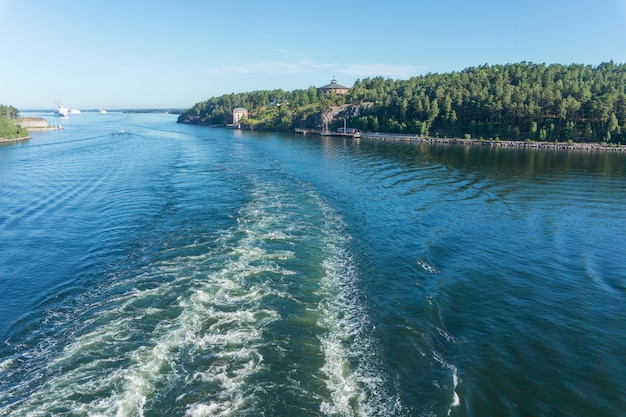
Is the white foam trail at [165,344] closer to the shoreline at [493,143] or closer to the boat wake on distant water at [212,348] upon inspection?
the boat wake on distant water at [212,348]

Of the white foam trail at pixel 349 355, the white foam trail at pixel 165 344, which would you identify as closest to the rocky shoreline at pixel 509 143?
the white foam trail at pixel 349 355

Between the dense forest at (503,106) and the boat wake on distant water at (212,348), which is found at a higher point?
the dense forest at (503,106)

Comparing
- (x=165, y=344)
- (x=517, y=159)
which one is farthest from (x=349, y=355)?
(x=517, y=159)

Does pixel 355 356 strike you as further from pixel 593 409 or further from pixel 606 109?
pixel 606 109

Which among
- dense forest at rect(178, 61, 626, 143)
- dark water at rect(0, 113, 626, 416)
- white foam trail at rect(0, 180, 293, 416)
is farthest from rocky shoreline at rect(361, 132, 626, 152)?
white foam trail at rect(0, 180, 293, 416)

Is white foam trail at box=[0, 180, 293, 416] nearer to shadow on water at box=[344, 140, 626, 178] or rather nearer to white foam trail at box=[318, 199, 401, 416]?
white foam trail at box=[318, 199, 401, 416]

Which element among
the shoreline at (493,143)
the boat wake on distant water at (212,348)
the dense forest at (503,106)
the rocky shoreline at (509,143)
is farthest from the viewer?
the dense forest at (503,106)

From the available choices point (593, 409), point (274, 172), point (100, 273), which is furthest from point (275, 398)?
point (274, 172)
